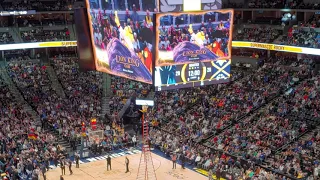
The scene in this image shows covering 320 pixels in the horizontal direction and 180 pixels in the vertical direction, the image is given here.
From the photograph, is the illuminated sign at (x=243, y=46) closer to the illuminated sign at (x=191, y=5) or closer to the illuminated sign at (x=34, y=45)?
the illuminated sign at (x=34, y=45)

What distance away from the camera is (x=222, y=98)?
37469mm

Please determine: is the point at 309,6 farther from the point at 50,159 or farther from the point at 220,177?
the point at 50,159

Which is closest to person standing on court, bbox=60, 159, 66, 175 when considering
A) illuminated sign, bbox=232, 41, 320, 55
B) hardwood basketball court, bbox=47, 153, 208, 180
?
hardwood basketball court, bbox=47, 153, 208, 180

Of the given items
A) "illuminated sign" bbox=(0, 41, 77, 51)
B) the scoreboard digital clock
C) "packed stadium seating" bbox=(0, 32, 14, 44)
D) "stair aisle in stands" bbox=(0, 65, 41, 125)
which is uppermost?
"packed stadium seating" bbox=(0, 32, 14, 44)

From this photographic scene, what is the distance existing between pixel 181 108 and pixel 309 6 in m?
13.7

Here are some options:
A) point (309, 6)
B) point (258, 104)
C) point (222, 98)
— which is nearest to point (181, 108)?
point (222, 98)

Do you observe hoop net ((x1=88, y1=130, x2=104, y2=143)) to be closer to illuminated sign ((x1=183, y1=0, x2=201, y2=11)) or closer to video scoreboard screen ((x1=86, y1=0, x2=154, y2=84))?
video scoreboard screen ((x1=86, y1=0, x2=154, y2=84))

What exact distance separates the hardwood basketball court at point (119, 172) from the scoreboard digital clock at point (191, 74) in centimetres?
602

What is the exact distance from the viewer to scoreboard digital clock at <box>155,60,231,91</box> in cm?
2542

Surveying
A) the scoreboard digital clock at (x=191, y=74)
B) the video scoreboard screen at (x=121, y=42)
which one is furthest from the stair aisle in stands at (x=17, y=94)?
the scoreboard digital clock at (x=191, y=74)

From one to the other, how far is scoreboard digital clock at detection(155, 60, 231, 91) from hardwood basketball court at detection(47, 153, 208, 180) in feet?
19.7

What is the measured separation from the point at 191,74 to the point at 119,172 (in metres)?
8.16

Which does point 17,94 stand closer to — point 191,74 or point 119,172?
point 119,172

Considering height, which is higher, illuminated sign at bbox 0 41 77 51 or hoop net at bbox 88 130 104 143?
illuminated sign at bbox 0 41 77 51
